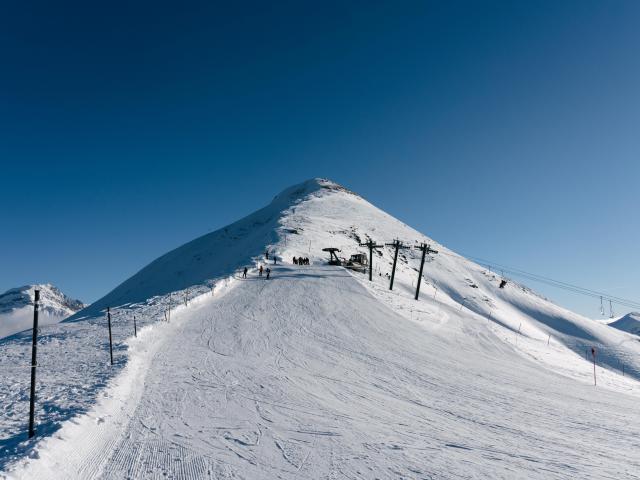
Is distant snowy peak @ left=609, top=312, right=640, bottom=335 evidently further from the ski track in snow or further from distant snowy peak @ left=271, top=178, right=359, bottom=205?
the ski track in snow

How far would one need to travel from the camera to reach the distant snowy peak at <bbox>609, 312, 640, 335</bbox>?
170 meters

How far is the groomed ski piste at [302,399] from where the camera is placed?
845 cm

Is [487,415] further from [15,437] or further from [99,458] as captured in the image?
[15,437]

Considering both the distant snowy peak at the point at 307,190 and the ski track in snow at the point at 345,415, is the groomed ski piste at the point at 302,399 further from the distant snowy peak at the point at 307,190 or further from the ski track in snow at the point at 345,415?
the distant snowy peak at the point at 307,190

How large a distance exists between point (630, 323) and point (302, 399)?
218 m

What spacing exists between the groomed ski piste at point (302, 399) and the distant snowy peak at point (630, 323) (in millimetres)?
182881

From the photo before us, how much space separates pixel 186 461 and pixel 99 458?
187 cm

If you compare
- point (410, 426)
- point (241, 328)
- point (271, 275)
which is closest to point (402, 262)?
point (271, 275)

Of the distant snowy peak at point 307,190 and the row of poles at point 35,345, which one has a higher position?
the distant snowy peak at point 307,190

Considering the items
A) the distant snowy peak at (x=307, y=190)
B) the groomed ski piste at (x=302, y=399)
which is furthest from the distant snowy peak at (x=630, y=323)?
the groomed ski piste at (x=302, y=399)

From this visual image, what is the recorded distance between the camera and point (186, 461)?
8.27 metres

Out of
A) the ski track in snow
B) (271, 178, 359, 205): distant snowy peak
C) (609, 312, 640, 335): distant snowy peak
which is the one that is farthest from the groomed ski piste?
(609, 312, 640, 335): distant snowy peak

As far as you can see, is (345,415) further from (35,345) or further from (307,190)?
(307,190)

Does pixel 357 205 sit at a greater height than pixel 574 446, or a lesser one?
greater
